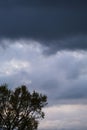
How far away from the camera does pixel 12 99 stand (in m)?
180

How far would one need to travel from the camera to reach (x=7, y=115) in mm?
178125

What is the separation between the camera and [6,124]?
178 m

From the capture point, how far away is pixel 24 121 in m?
177

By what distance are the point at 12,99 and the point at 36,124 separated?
24.6ft

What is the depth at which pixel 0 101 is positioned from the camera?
179500 millimetres

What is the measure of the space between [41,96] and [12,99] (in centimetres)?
630

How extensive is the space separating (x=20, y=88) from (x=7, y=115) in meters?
6.56

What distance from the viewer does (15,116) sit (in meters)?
178

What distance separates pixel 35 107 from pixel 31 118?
291cm

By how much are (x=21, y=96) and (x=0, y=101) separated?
15.3 feet

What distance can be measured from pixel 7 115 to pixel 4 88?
6.24 m

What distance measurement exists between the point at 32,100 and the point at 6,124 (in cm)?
784

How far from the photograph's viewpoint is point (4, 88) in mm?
180500

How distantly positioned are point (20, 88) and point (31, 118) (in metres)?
7.29
